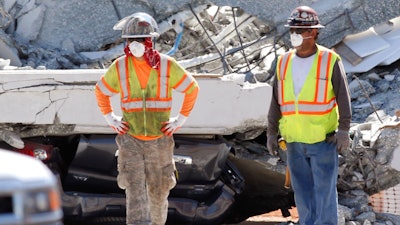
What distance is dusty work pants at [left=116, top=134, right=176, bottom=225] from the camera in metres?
6.75

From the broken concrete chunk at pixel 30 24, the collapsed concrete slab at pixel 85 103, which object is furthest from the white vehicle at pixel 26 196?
the broken concrete chunk at pixel 30 24

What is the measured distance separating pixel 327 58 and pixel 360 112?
118 inches

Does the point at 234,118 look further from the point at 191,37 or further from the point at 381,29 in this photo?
the point at 381,29

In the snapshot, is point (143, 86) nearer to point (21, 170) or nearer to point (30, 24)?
point (21, 170)

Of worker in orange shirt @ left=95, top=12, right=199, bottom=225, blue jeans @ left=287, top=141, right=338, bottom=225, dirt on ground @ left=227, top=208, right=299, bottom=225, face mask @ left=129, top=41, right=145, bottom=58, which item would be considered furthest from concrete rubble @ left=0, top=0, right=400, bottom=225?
face mask @ left=129, top=41, right=145, bottom=58

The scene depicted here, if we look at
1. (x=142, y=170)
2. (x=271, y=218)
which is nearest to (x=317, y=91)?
(x=142, y=170)

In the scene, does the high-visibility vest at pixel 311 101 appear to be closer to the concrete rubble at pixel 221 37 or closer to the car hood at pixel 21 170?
the concrete rubble at pixel 221 37

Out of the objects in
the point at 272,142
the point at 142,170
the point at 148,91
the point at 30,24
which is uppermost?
the point at 30,24

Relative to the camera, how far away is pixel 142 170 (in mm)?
6797

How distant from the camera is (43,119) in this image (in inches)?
315

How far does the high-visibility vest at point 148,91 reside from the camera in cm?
672

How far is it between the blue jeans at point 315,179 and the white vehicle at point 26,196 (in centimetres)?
334

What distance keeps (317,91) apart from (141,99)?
3.65 feet

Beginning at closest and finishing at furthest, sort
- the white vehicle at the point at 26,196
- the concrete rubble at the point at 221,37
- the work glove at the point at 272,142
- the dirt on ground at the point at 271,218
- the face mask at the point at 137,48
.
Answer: the white vehicle at the point at 26,196 → the face mask at the point at 137,48 → the work glove at the point at 272,142 → the dirt on ground at the point at 271,218 → the concrete rubble at the point at 221,37
